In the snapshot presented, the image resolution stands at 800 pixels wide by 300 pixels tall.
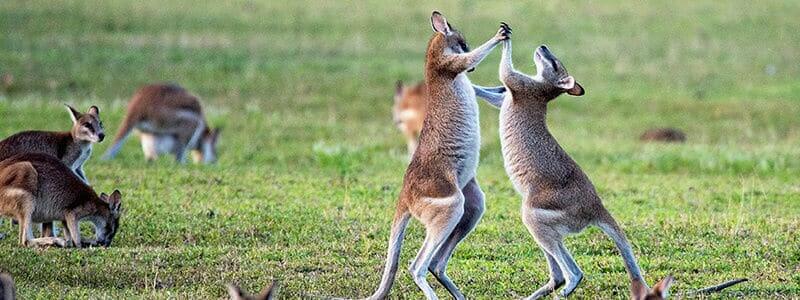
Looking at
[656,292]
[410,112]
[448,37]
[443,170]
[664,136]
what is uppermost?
[448,37]

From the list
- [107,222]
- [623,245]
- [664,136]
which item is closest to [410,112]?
[664,136]

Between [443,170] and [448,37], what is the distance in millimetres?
1007

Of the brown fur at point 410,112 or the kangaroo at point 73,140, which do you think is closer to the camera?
the kangaroo at point 73,140

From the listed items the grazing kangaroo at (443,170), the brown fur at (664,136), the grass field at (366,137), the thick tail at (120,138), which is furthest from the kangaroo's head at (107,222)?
the brown fur at (664,136)

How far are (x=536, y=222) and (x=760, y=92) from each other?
627 inches

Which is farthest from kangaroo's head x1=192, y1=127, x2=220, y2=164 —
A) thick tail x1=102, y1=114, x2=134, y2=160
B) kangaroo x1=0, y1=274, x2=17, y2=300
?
kangaroo x1=0, y1=274, x2=17, y2=300

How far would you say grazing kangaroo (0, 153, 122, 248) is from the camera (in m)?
9.05

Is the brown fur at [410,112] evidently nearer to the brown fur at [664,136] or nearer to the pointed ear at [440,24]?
the brown fur at [664,136]

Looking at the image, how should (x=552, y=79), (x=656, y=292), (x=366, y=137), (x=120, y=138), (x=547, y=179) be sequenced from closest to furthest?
(x=656, y=292) < (x=547, y=179) < (x=552, y=79) < (x=120, y=138) < (x=366, y=137)

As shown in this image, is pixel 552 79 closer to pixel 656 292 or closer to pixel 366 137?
pixel 656 292

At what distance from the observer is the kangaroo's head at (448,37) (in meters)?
8.40

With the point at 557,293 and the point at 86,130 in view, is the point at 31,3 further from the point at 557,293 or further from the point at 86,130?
the point at 557,293

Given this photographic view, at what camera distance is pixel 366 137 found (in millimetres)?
17844

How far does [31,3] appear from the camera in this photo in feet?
95.9
